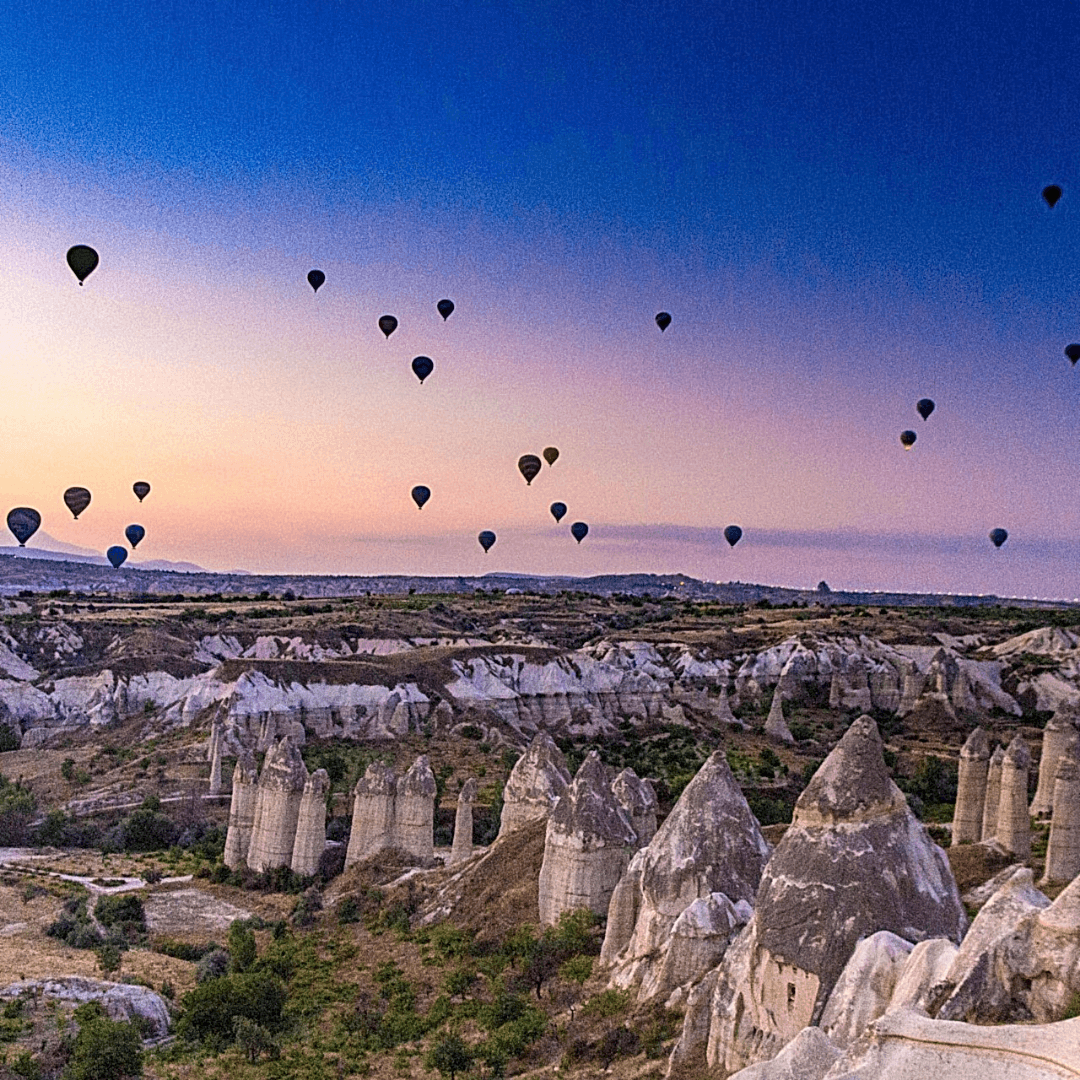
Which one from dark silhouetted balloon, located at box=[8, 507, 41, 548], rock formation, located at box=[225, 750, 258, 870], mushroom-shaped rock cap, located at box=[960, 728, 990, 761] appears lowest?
rock formation, located at box=[225, 750, 258, 870]

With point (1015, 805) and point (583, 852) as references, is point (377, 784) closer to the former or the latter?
point (583, 852)

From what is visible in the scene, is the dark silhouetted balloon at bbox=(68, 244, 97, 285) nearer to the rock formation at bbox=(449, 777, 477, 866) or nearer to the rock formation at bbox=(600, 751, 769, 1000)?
the rock formation at bbox=(449, 777, 477, 866)

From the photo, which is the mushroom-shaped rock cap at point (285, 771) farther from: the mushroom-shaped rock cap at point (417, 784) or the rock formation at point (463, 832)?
the rock formation at point (463, 832)

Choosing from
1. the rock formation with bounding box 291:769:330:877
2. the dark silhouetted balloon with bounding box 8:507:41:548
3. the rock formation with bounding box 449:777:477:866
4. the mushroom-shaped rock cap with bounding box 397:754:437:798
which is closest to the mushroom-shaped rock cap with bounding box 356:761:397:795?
the mushroom-shaped rock cap with bounding box 397:754:437:798

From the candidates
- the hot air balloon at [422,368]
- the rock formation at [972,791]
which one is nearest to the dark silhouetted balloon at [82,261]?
the hot air balloon at [422,368]

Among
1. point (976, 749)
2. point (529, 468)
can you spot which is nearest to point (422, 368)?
point (529, 468)
